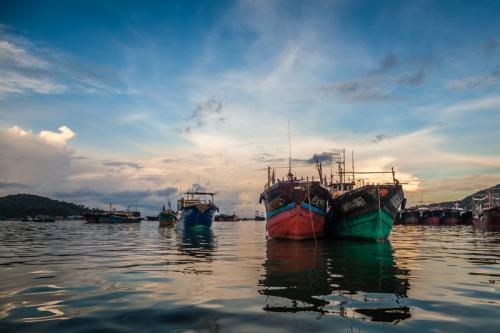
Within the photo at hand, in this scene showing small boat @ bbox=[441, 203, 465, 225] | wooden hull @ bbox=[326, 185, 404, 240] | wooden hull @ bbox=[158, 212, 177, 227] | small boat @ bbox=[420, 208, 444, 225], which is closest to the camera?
wooden hull @ bbox=[326, 185, 404, 240]

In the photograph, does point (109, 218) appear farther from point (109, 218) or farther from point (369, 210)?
point (369, 210)

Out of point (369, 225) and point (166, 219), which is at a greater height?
point (369, 225)

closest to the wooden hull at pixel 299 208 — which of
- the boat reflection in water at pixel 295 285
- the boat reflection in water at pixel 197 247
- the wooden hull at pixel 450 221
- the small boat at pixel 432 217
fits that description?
the boat reflection in water at pixel 197 247

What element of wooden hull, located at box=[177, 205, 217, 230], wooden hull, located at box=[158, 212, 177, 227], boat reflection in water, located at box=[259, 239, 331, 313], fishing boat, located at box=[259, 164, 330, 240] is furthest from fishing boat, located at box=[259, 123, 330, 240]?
wooden hull, located at box=[158, 212, 177, 227]

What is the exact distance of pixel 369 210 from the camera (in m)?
25.0

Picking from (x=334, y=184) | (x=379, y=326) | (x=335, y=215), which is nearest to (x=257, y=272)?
(x=379, y=326)

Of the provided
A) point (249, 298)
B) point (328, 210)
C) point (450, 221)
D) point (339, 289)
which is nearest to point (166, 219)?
point (328, 210)

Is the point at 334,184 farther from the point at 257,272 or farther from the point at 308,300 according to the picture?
the point at 308,300

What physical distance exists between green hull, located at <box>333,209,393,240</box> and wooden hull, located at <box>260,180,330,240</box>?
205cm

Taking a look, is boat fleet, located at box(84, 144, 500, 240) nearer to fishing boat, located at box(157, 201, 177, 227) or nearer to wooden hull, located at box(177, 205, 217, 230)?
wooden hull, located at box(177, 205, 217, 230)

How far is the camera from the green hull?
24.8 metres

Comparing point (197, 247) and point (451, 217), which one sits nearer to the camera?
point (197, 247)

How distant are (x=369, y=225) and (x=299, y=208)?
5.26m

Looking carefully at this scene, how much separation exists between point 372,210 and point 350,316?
20.1 metres
